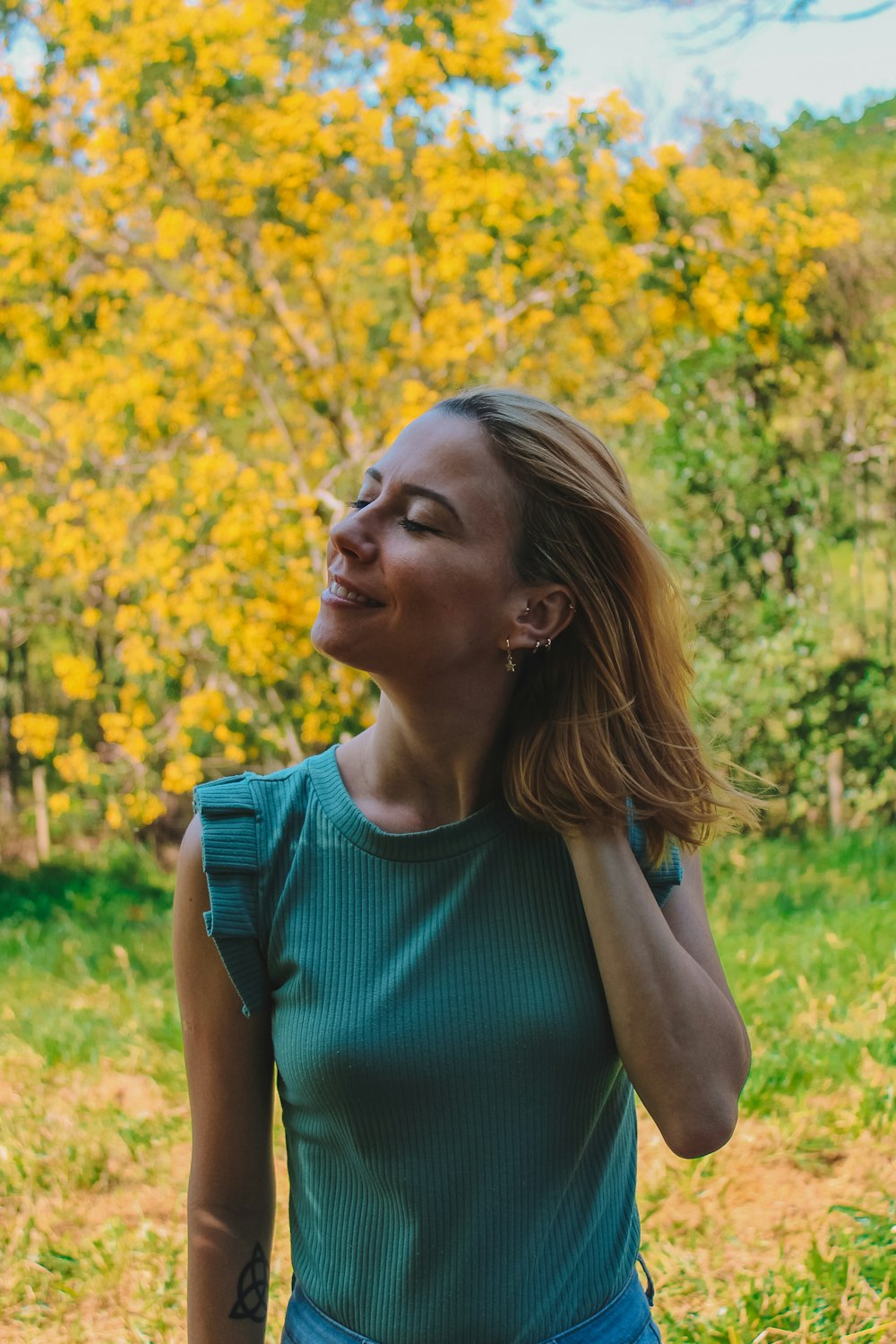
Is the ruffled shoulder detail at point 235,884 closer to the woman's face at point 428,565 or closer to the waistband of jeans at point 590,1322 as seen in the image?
the woman's face at point 428,565

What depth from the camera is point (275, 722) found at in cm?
651

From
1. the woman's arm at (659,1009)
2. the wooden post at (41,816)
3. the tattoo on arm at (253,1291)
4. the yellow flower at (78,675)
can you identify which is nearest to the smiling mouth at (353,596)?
the woman's arm at (659,1009)

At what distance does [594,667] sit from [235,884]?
0.53 m

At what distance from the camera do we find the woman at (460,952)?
1.39 metres

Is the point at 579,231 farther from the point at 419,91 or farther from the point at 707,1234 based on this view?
the point at 707,1234

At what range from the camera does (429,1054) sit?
4.51 ft

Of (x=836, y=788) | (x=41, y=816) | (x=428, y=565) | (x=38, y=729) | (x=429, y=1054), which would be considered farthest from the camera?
(x=41, y=816)

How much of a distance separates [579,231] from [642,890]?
16.6 feet

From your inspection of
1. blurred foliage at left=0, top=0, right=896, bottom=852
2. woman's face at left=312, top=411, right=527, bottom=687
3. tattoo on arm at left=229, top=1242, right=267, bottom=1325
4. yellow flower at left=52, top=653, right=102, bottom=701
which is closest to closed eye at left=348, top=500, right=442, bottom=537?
woman's face at left=312, top=411, right=527, bottom=687

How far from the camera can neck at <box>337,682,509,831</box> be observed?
5.00ft

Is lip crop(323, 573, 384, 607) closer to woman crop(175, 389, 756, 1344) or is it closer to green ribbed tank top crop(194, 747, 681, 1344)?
woman crop(175, 389, 756, 1344)

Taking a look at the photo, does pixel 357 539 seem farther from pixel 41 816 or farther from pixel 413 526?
pixel 41 816

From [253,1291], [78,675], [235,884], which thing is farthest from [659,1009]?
[78,675]

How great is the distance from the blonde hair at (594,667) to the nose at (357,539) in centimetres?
19
